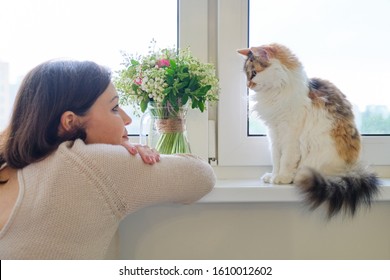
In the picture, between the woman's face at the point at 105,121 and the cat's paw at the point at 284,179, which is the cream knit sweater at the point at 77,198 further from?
the cat's paw at the point at 284,179

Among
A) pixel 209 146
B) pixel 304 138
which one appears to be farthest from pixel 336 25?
pixel 209 146

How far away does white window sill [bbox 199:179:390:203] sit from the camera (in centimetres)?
89

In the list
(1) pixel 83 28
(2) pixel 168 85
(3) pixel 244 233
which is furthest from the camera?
(1) pixel 83 28

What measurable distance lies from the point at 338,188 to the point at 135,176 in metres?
0.48

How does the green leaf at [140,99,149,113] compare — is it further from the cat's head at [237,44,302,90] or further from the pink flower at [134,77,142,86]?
the cat's head at [237,44,302,90]

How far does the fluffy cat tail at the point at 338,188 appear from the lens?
2.71 feet

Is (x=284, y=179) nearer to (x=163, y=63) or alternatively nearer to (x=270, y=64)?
(x=270, y=64)

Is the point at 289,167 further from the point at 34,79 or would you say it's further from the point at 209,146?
the point at 34,79

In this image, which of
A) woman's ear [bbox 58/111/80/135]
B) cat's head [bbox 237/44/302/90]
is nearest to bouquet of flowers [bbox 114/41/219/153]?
cat's head [bbox 237/44/302/90]

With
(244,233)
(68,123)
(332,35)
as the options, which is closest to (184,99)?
(68,123)

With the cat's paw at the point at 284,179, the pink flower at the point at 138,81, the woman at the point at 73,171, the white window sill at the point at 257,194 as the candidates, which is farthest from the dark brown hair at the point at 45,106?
the cat's paw at the point at 284,179

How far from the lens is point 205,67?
906mm

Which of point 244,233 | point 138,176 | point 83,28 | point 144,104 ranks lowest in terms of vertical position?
point 244,233

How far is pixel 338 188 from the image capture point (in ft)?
2.72
